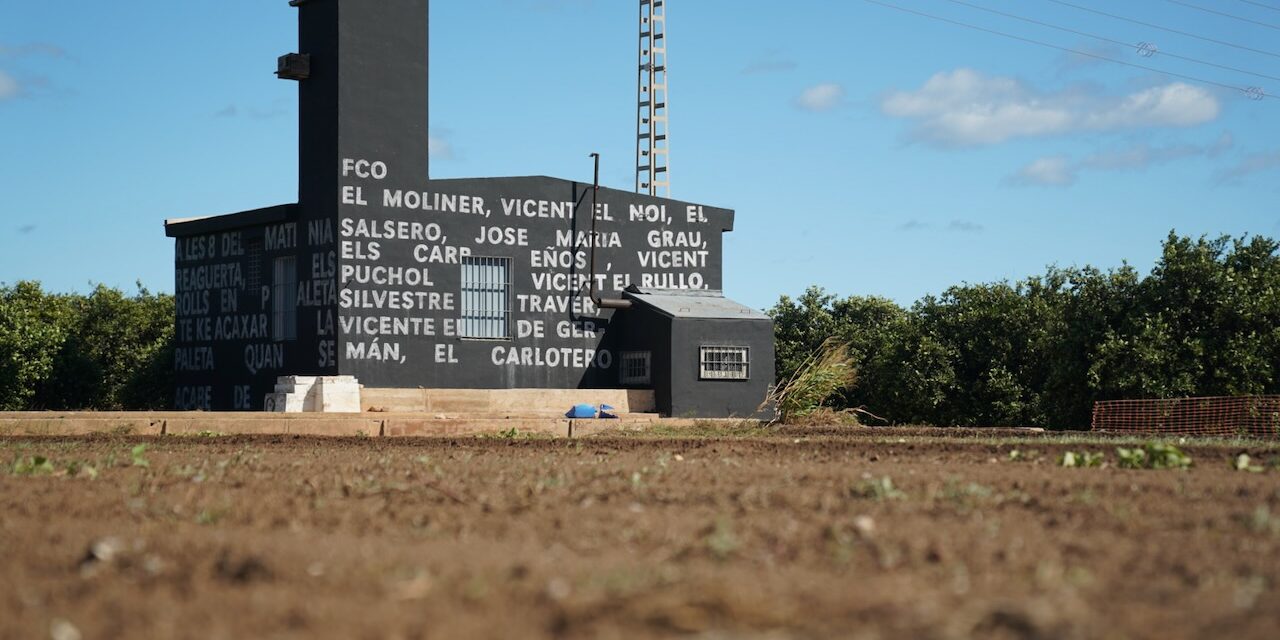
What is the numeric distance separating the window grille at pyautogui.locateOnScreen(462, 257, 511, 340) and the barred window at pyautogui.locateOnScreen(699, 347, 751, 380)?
518 cm

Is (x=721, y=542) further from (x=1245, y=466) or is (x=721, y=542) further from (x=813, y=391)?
(x=813, y=391)

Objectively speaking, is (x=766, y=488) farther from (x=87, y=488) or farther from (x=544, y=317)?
(x=544, y=317)

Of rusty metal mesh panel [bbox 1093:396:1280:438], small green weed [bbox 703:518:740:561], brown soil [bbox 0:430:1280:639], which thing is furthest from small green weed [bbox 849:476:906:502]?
rusty metal mesh panel [bbox 1093:396:1280:438]

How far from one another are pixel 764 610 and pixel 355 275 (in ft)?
99.2

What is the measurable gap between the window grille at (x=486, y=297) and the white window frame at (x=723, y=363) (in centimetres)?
514

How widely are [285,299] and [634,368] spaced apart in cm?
934

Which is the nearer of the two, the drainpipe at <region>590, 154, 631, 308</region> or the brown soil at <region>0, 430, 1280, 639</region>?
the brown soil at <region>0, 430, 1280, 639</region>

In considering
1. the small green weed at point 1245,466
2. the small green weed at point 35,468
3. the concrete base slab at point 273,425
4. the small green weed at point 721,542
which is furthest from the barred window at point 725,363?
the small green weed at point 721,542

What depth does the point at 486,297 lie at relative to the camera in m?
37.1

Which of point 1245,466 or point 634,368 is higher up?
point 634,368

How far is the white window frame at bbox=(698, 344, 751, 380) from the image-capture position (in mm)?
36906

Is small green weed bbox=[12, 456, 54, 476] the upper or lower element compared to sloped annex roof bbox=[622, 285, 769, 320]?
lower

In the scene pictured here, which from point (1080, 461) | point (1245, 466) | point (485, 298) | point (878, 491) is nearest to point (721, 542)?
point (878, 491)

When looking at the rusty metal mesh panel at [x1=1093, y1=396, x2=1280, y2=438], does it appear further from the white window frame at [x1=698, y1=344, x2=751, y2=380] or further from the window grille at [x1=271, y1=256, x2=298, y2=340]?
the window grille at [x1=271, y1=256, x2=298, y2=340]
